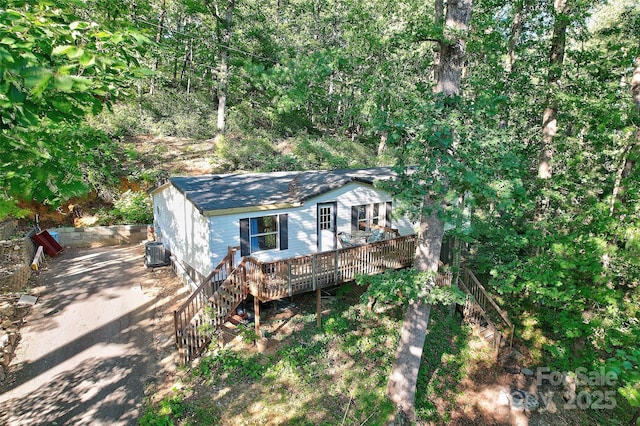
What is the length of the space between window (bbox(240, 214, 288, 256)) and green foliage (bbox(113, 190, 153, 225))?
35.8 ft

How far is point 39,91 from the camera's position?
1.89 meters

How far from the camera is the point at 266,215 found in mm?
10422

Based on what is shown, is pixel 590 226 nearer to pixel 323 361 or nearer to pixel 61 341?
pixel 323 361

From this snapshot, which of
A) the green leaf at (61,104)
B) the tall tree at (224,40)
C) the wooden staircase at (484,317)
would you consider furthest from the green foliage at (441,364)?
the tall tree at (224,40)

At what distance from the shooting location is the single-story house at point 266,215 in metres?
9.94

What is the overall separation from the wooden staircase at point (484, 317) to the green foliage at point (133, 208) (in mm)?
16185

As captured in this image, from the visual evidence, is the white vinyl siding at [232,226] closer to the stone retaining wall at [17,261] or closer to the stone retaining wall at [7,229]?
the stone retaining wall at [17,261]

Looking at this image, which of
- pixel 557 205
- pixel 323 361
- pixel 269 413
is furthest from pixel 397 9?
pixel 269 413

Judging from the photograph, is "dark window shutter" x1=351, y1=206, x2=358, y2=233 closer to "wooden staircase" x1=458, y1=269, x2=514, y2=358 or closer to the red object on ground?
"wooden staircase" x1=458, y1=269, x2=514, y2=358

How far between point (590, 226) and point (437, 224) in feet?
13.2

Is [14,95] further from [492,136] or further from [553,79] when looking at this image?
[553,79]

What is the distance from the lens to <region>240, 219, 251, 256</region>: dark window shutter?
399 inches

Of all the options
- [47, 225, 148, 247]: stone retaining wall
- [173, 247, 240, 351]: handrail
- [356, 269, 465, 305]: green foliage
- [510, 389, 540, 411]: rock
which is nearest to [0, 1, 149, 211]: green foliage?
[173, 247, 240, 351]: handrail

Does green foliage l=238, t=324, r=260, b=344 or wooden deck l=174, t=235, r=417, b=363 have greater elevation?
wooden deck l=174, t=235, r=417, b=363
